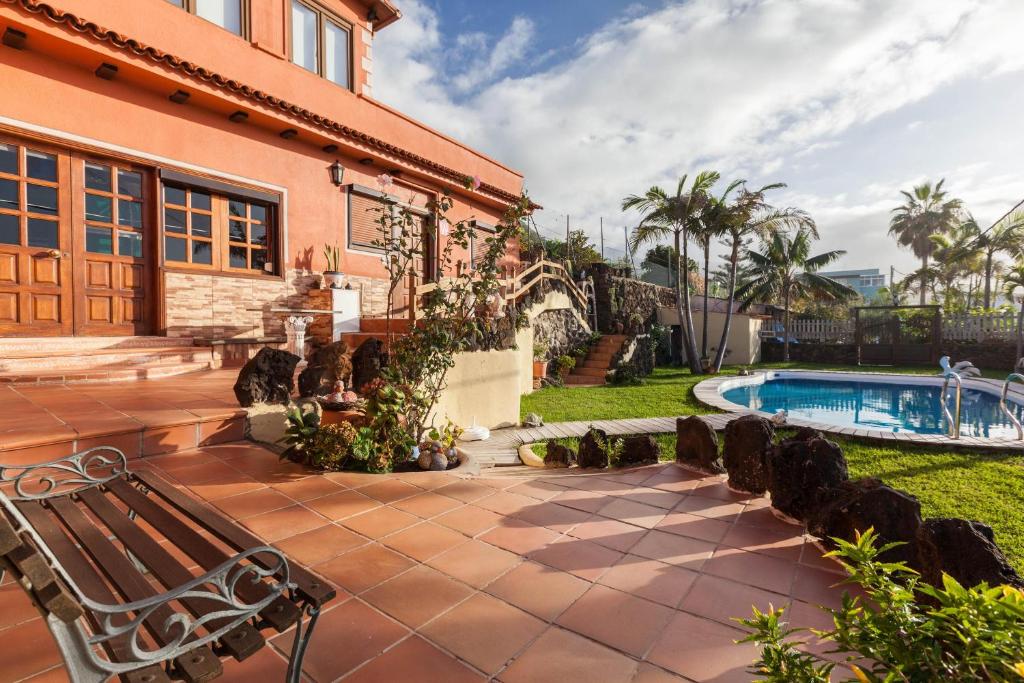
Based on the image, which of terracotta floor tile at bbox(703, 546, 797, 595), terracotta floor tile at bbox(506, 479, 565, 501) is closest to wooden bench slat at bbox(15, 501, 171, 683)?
terracotta floor tile at bbox(703, 546, 797, 595)

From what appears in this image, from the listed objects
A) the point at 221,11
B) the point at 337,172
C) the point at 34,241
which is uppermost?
the point at 221,11

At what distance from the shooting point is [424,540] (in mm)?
2529

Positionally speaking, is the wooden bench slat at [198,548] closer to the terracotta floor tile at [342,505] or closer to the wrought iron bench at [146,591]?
the wrought iron bench at [146,591]

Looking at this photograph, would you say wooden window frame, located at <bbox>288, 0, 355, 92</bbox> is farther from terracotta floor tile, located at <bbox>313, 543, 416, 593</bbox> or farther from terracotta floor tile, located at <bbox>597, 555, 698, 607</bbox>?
terracotta floor tile, located at <bbox>597, 555, 698, 607</bbox>

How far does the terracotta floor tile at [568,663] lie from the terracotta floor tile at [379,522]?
1210 millimetres

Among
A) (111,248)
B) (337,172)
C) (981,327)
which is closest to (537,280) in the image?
(337,172)

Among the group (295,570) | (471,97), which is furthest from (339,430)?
(471,97)

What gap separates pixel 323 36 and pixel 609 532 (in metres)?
11.0

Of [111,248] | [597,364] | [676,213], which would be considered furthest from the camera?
[676,213]

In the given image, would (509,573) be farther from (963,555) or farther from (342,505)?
(963,555)

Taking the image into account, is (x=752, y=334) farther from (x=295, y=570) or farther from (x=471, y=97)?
(x=295, y=570)

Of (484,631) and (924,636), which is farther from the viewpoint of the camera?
(484,631)

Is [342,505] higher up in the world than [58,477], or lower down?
lower down

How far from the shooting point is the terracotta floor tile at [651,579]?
2070 mm
